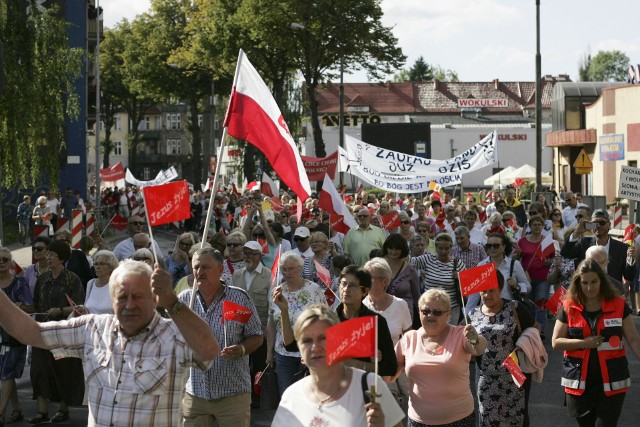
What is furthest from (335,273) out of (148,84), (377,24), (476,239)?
(148,84)

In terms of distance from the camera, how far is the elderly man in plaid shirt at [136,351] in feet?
16.1

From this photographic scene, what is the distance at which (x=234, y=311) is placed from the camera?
279 inches

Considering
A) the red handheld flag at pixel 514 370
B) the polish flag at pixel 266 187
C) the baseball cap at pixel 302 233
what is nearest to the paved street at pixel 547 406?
the red handheld flag at pixel 514 370

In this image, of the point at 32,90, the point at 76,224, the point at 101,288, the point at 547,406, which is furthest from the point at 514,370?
the point at 32,90

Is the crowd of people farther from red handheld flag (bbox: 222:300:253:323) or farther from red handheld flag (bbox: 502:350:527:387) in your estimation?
red handheld flag (bbox: 502:350:527:387)

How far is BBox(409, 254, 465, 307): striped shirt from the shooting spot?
11953 millimetres

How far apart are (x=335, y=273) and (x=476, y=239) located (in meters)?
4.93

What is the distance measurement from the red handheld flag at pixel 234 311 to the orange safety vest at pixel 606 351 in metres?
2.20

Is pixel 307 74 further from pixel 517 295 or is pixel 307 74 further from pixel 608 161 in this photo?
pixel 517 295

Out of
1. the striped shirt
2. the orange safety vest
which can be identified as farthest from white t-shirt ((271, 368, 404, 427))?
the striped shirt

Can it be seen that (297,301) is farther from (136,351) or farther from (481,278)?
(136,351)

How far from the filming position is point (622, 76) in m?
164

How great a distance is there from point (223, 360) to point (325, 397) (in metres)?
2.33

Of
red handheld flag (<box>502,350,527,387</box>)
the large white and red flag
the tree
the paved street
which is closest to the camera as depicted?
red handheld flag (<box>502,350,527,387</box>)
